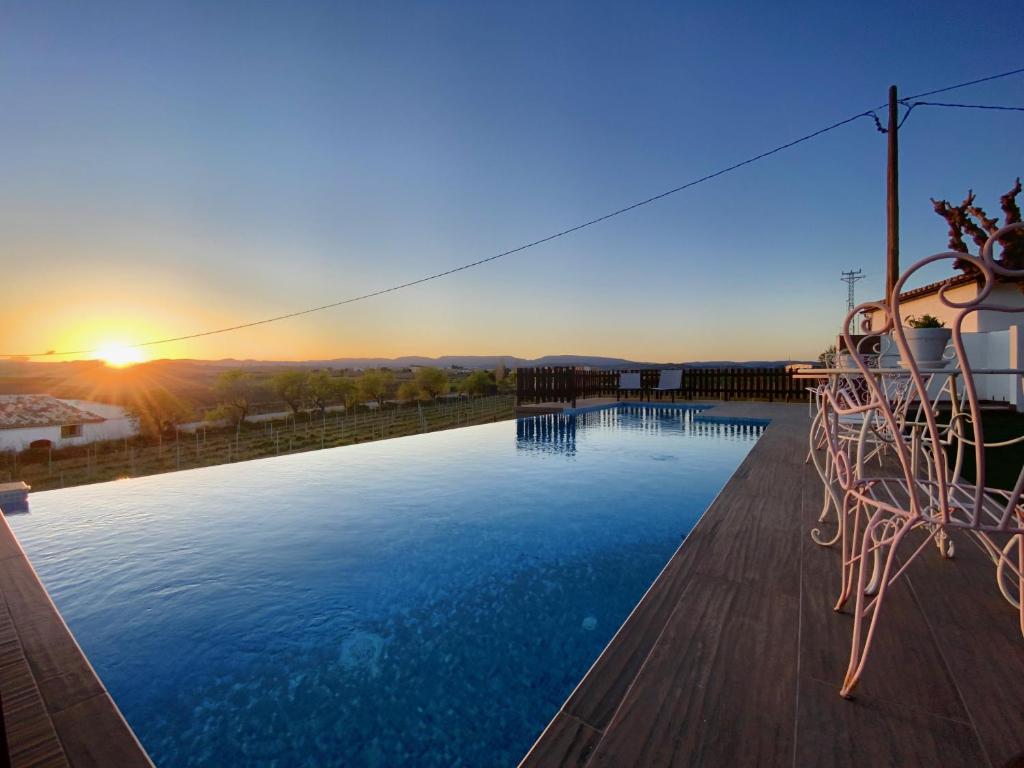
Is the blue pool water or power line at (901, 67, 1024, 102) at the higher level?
power line at (901, 67, 1024, 102)

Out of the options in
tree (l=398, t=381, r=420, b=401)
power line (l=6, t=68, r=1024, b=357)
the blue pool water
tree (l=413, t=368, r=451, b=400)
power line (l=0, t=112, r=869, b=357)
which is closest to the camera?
the blue pool water

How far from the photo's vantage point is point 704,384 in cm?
1155

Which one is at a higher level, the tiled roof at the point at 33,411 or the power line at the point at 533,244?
the power line at the point at 533,244

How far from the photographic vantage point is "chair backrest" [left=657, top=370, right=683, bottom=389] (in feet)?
37.6

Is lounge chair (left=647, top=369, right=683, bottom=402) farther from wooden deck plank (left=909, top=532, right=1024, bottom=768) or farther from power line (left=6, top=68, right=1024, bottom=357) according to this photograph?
wooden deck plank (left=909, top=532, right=1024, bottom=768)

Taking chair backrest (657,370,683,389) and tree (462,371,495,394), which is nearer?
chair backrest (657,370,683,389)

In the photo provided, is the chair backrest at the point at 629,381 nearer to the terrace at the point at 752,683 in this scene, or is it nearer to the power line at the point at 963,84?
the power line at the point at 963,84

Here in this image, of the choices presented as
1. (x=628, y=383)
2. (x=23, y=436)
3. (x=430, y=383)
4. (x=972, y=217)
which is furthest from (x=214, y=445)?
(x=972, y=217)

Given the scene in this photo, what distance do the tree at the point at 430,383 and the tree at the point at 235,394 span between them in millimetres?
17097

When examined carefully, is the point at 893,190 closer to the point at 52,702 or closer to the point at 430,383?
the point at 52,702

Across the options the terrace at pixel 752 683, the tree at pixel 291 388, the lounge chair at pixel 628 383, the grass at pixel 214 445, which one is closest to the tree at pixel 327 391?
the tree at pixel 291 388

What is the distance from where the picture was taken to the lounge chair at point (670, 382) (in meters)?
11.4

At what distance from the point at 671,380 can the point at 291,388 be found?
144ft

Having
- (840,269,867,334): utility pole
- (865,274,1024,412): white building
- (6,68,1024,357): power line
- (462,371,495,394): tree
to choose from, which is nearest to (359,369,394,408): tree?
(462,371,495,394): tree
